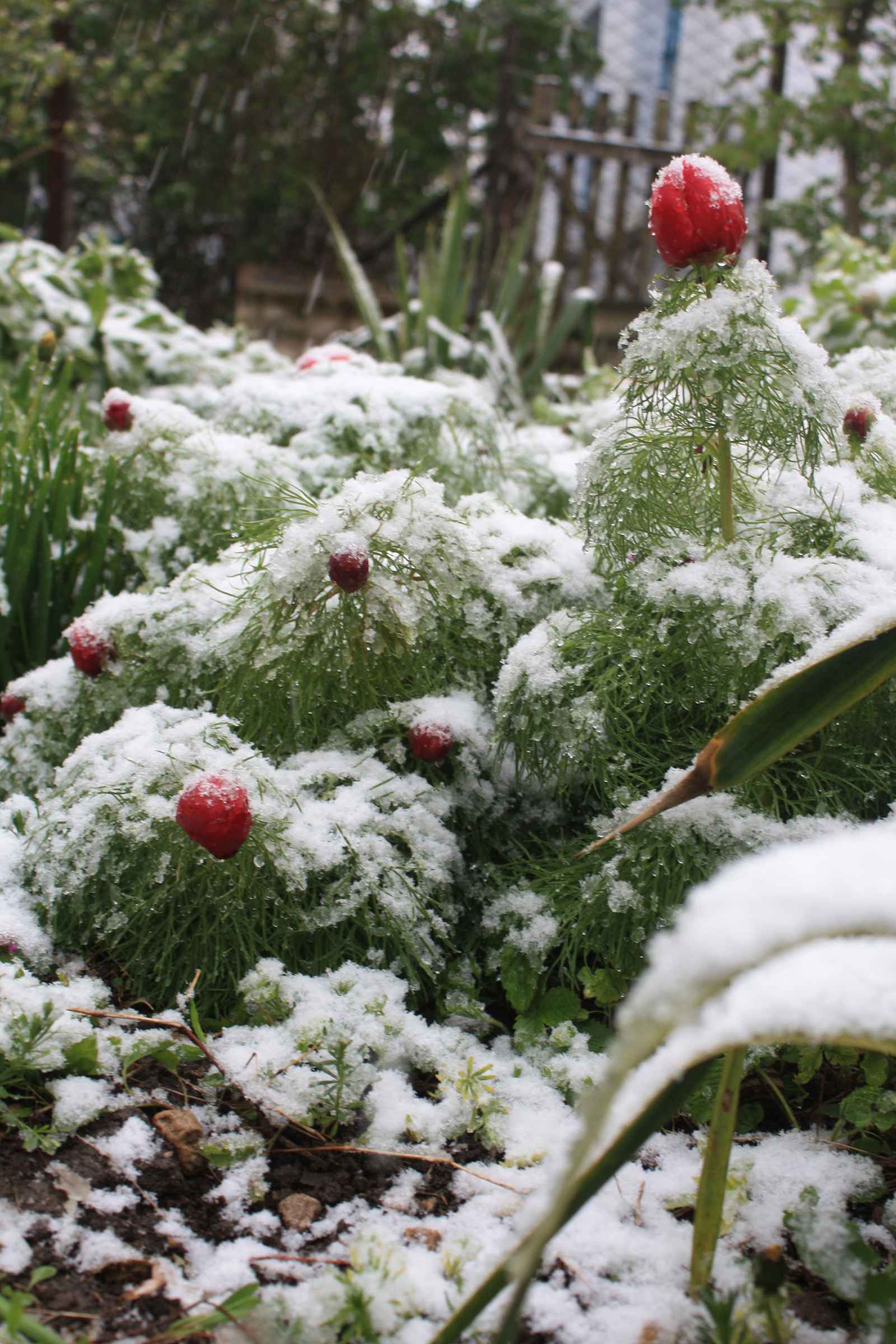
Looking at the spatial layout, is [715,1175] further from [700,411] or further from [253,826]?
[700,411]

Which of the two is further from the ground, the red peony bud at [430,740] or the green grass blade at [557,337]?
the green grass blade at [557,337]

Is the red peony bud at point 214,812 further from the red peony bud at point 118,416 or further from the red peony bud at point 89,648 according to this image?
the red peony bud at point 118,416

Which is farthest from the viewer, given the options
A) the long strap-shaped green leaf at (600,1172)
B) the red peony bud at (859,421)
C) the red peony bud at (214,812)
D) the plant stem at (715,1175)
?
the red peony bud at (859,421)

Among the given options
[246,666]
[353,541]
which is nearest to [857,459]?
[353,541]

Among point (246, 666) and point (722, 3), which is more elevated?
point (722, 3)

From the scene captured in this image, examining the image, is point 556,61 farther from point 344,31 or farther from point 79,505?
point 79,505

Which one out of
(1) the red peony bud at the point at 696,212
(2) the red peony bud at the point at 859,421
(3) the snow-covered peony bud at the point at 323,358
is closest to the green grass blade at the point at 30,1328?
(1) the red peony bud at the point at 696,212

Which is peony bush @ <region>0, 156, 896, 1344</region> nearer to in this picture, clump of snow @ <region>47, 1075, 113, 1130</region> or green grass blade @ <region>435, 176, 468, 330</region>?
clump of snow @ <region>47, 1075, 113, 1130</region>
